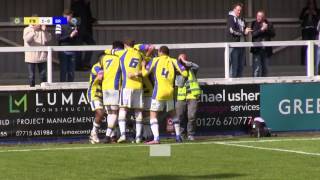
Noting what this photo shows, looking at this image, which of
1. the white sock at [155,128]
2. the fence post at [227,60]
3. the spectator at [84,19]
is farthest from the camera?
the spectator at [84,19]

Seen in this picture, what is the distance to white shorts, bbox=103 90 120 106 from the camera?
64.2ft

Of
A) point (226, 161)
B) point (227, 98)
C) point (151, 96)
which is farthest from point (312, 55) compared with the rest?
point (226, 161)

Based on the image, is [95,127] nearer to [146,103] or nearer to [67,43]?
[146,103]

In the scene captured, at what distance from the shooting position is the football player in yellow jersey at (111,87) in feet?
64.3

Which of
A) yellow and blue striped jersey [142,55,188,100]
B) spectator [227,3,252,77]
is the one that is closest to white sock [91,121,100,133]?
yellow and blue striped jersey [142,55,188,100]

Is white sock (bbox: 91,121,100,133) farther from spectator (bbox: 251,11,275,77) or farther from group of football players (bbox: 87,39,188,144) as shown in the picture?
spectator (bbox: 251,11,275,77)

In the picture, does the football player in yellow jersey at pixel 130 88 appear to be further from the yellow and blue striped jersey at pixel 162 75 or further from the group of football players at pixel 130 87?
the yellow and blue striped jersey at pixel 162 75

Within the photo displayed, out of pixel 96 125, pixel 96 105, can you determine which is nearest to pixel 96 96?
pixel 96 105

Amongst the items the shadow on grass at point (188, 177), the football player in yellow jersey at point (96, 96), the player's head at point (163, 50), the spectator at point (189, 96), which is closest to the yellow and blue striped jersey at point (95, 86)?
the football player in yellow jersey at point (96, 96)

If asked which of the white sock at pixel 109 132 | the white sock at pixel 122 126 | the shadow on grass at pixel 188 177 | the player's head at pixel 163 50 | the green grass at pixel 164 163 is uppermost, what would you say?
the player's head at pixel 163 50

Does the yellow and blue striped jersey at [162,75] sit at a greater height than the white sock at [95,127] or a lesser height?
greater

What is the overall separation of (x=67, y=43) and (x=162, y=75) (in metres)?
3.75

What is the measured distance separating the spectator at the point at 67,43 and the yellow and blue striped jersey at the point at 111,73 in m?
1.70

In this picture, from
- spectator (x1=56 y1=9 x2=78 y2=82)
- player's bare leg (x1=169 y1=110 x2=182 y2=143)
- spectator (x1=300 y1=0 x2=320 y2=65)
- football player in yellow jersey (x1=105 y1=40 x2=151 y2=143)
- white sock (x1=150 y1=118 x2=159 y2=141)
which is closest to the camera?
white sock (x1=150 y1=118 x2=159 y2=141)
